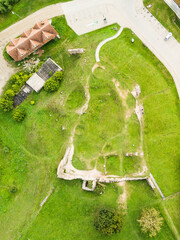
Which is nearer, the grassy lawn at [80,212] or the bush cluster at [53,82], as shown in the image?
the grassy lawn at [80,212]

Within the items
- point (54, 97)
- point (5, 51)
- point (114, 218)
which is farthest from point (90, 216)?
point (5, 51)

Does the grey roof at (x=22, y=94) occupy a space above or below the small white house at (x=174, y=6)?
above

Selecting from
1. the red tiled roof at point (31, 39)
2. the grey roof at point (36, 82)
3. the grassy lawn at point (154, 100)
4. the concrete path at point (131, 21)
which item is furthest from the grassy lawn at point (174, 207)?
the red tiled roof at point (31, 39)

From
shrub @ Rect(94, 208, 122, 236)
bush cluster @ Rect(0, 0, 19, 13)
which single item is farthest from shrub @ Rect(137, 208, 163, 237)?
bush cluster @ Rect(0, 0, 19, 13)

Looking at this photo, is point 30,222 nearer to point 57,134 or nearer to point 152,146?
point 57,134

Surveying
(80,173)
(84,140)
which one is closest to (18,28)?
(84,140)

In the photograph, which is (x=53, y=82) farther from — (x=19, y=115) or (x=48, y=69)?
(x=19, y=115)

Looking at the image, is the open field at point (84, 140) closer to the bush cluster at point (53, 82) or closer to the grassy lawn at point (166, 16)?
Answer: the bush cluster at point (53, 82)
